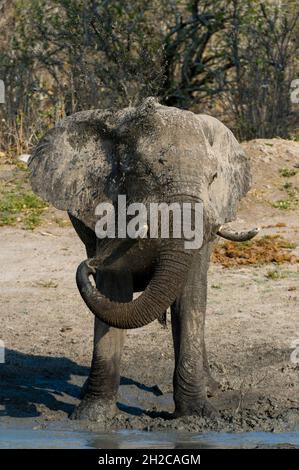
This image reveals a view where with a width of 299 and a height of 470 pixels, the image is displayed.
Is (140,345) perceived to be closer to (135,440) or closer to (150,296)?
(135,440)

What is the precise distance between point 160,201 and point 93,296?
676 millimetres

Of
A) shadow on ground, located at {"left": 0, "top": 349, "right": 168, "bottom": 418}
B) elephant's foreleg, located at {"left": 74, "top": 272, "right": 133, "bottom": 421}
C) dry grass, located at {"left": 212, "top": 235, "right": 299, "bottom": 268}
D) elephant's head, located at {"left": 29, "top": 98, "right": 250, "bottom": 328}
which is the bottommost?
shadow on ground, located at {"left": 0, "top": 349, "right": 168, "bottom": 418}

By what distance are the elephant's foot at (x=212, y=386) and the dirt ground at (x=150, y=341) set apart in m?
0.09

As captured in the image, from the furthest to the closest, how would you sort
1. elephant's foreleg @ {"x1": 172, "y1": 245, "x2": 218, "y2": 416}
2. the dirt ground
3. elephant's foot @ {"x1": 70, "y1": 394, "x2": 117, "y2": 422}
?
1. the dirt ground
2. elephant's foot @ {"x1": 70, "y1": 394, "x2": 117, "y2": 422}
3. elephant's foreleg @ {"x1": 172, "y1": 245, "x2": 218, "y2": 416}

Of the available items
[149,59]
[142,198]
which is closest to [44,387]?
[142,198]

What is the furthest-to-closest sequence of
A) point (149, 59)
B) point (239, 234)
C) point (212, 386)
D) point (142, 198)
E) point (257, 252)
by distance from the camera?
point (149, 59) < point (257, 252) < point (212, 386) < point (239, 234) < point (142, 198)

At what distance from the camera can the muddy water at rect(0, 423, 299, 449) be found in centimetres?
827

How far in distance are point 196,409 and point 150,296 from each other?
1.16 m

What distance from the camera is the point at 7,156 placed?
16.1 m

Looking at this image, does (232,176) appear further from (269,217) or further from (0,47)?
(0,47)

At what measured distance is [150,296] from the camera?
7.77m

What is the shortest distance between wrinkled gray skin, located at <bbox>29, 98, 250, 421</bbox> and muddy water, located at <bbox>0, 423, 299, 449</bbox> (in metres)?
0.22

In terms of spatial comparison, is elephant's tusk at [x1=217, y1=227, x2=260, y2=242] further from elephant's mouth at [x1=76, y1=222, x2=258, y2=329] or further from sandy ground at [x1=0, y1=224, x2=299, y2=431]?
sandy ground at [x1=0, y1=224, x2=299, y2=431]

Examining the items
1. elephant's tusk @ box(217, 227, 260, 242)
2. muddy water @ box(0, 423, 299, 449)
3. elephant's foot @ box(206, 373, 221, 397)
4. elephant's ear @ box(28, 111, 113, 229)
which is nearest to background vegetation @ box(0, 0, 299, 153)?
elephant's foot @ box(206, 373, 221, 397)
